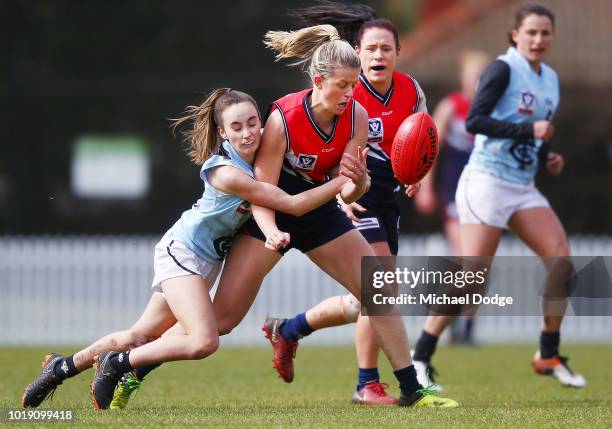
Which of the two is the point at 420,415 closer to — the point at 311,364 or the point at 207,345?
the point at 207,345

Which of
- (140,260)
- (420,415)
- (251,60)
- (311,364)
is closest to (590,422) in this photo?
(420,415)

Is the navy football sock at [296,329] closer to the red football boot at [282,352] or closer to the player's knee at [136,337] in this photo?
the red football boot at [282,352]

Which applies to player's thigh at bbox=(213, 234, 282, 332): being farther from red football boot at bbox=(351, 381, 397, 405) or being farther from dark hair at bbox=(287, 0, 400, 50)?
dark hair at bbox=(287, 0, 400, 50)

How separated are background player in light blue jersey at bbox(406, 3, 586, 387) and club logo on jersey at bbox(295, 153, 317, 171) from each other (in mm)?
1728

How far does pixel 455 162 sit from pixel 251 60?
987 centimetres

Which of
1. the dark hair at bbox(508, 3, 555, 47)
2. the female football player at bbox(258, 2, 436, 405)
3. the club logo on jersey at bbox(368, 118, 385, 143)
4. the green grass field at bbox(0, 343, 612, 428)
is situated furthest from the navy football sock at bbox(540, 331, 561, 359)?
the dark hair at bbox(508, 3, 555, 47)

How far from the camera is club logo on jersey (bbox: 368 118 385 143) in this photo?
22.6 ft

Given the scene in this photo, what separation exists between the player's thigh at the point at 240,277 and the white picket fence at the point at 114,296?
7184mm

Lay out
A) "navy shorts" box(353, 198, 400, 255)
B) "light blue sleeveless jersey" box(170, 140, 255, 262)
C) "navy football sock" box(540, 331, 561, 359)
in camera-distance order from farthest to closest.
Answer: "navy football sock" box(540, 331, 561, 359) → "navy shorts" box(353, 198, 400, 255) → "light blue sleeveless jersey" box(170, 140, 255, 262)

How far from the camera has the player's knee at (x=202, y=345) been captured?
598 cm

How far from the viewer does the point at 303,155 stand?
614cm

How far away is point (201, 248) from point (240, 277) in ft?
0.83

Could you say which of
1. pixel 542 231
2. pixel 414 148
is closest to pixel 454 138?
pixel 542 231

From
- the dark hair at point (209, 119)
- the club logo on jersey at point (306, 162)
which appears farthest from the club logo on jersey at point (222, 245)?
the club logo on jersey at point (306, 162)
